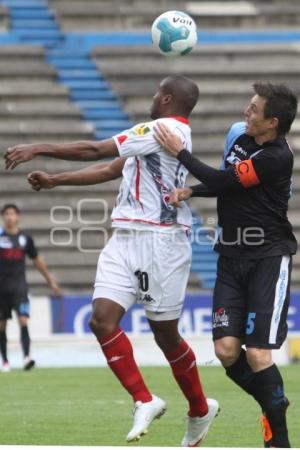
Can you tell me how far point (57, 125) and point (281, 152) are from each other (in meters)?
16.6

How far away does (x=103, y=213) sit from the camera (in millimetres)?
22672

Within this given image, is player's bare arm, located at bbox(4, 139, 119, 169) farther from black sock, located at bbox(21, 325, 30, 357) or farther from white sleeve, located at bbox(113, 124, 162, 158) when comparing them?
black sock, located at bbox(21, 325, 30, 357)

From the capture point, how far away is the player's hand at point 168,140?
296 inches

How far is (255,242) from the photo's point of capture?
746cm

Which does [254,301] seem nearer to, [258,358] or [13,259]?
[258,358]

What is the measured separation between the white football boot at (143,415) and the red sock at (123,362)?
6cm

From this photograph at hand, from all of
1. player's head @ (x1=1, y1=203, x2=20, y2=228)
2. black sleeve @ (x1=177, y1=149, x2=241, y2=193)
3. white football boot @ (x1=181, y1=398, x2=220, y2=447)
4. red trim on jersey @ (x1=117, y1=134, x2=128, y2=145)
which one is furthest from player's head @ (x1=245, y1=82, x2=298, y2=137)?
player's head @ (x1=1, y1=203, x2=20, y2=228)

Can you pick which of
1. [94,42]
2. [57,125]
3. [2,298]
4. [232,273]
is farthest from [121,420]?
[94,42]

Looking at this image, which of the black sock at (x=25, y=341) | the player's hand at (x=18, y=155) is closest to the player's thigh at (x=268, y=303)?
the player's hand at (x=18, y=155)

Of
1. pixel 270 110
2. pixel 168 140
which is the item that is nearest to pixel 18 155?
pixel 168 140

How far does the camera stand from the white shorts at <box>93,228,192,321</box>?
759 cm

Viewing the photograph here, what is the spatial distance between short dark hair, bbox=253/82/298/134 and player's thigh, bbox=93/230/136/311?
1163 millimetres

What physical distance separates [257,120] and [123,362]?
5.56ft

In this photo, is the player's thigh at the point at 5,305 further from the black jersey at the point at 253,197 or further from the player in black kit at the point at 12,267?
the black jersey at the point at 253,197
